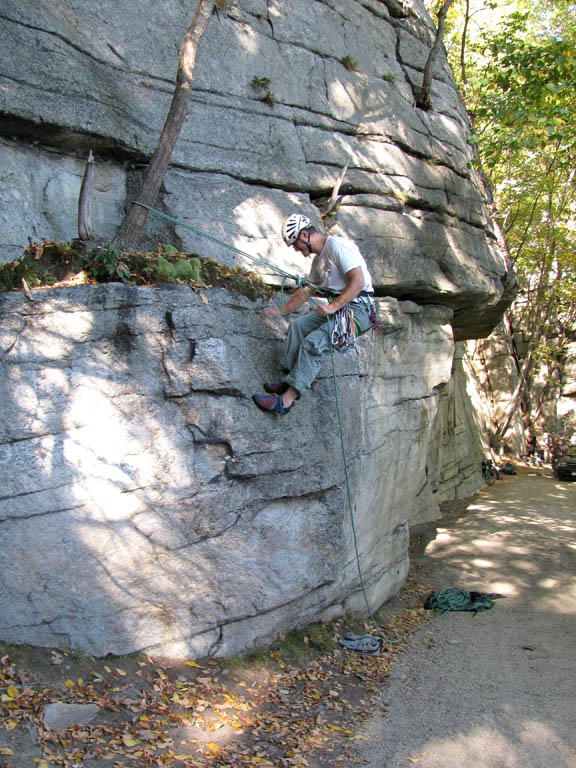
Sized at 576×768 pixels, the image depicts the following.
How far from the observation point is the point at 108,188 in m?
7.27

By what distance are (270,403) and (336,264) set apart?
1459mm

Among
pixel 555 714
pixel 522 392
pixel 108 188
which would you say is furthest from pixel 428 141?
pixel 522 392

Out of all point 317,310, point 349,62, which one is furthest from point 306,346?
point 349,62

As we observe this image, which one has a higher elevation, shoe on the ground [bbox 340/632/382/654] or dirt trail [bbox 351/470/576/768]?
shoe on the ground [bbox 340/632/382/654]

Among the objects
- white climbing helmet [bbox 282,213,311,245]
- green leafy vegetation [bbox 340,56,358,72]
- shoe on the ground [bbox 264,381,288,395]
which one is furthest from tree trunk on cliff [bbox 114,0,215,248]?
green leafy vegetation [bbox 340,56,358,72]

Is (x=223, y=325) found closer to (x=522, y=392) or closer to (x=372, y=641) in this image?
(x=372, y=641)

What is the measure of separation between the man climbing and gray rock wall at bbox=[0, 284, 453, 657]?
0.68 ft

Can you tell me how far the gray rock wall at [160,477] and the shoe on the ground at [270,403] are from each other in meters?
0.10

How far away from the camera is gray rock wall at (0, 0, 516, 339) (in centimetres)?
675

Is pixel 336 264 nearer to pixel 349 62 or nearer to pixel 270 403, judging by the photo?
pixel 270 403

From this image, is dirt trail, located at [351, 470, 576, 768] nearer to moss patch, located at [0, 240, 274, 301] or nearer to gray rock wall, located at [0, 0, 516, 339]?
gray rock wall, located at [0, 0, 516, 339]

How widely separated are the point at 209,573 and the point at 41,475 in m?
1.69

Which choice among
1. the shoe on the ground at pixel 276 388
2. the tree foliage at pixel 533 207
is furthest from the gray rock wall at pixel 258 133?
the tree foliage at pixel 533 207

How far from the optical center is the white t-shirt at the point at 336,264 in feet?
20.4
